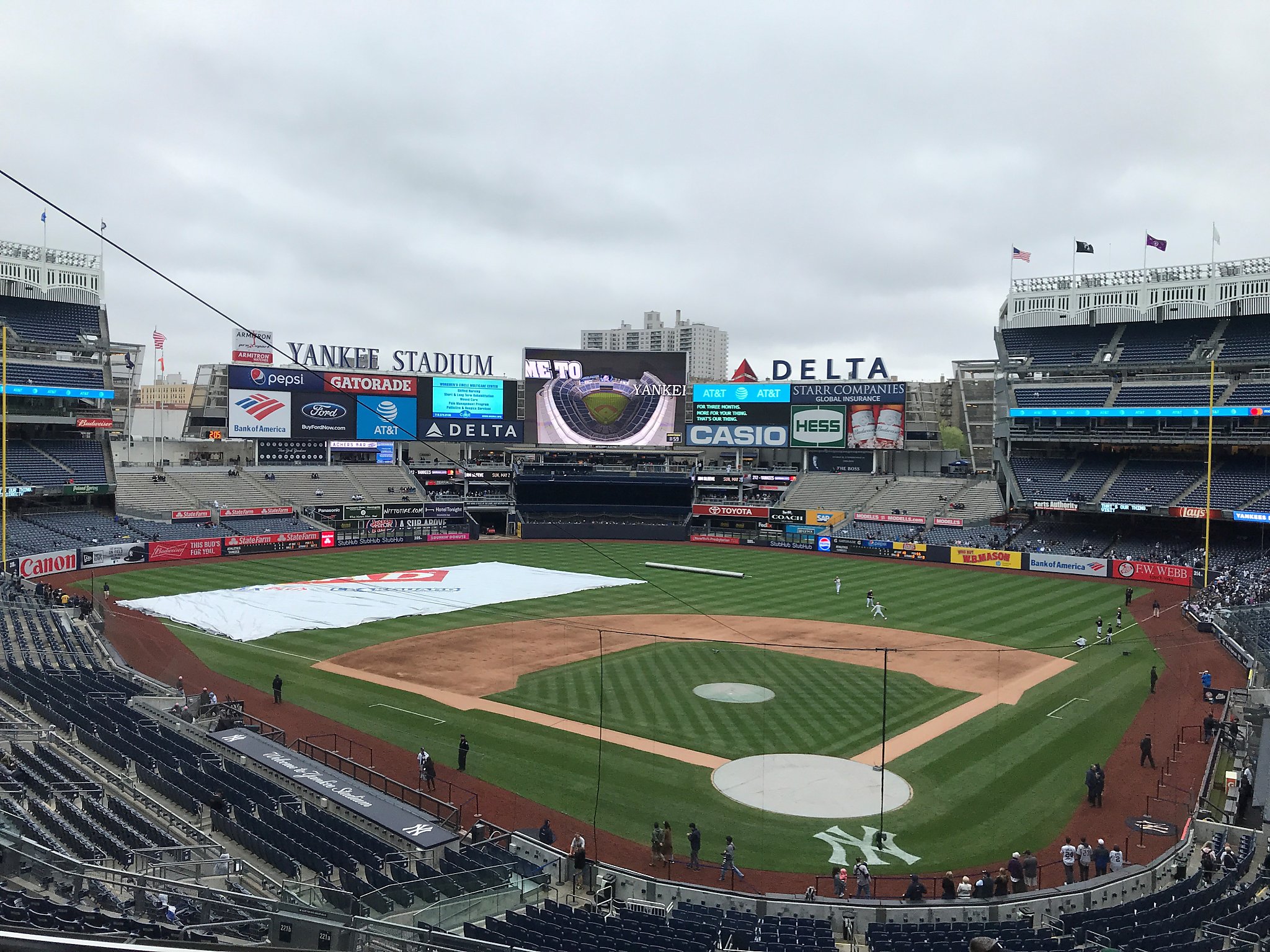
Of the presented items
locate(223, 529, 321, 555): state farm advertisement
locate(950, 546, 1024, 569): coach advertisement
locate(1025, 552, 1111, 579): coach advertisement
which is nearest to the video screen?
locate(223, 529, 321, 555): state farm advertisement

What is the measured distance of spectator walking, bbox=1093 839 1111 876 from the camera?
16.8 metres

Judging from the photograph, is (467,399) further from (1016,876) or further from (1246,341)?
(1016,876)

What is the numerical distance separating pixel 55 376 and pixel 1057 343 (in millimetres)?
70482

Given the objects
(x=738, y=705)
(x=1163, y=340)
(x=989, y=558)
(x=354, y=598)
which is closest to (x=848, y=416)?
(x=989, y=558)

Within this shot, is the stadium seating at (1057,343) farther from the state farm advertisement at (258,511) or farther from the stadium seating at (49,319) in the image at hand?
the stadium seating at (49,319)

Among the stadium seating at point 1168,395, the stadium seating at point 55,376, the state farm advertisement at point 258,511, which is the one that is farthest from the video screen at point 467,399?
the stadium seating at point 1168,395

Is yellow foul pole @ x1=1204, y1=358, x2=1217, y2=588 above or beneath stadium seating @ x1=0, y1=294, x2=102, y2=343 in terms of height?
beneath

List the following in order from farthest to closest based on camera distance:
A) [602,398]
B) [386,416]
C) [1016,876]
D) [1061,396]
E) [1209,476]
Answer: [602,398] < [386,416] < [1061,396] < [1209,476] < [1016,876]

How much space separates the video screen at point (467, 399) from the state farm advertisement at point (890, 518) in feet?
106

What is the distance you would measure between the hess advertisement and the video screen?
109 inches

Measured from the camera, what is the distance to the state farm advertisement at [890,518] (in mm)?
66812

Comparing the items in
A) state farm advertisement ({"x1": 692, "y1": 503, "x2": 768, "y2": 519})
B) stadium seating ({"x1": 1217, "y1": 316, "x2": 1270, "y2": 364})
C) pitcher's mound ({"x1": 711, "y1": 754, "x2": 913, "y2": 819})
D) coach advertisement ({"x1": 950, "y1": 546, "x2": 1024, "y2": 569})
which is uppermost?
stadium seating ({"x1": 1217, "y1": 316, "x2": 1270, "y2": 364})

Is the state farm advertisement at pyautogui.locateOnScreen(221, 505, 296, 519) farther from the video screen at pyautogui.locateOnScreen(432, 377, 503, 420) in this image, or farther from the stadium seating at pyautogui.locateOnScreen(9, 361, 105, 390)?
the video screen at pyautogui.locateOnScreen(432, 377, 503, 420)

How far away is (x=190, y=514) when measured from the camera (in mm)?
63406
